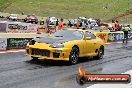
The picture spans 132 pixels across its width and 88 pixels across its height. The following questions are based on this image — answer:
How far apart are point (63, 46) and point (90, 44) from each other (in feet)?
7.18

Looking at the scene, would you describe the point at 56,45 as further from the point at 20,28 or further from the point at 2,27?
the point at 20,28

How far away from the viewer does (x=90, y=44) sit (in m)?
15.0

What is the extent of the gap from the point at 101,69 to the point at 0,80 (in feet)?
15.8

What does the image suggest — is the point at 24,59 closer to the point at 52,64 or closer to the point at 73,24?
the point at 52,64

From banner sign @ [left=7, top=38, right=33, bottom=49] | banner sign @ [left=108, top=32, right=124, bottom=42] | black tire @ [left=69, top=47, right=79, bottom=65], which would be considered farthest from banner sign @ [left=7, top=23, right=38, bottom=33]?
black tire @ [left=69, top=47, right=79, bottom=65]

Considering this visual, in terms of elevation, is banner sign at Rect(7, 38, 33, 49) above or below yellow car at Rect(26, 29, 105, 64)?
below

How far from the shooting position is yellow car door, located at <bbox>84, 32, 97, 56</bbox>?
14709mm

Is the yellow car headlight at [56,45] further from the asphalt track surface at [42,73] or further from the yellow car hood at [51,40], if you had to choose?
the asphalt track surface at [42,73]

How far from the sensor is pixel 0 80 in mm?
9141

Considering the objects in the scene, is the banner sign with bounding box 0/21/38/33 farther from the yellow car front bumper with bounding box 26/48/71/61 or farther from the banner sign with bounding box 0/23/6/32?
the yellow car front bumper with bounding box 26/48/71/61

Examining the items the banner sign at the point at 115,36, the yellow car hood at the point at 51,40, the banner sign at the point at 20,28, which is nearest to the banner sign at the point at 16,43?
the yellow car hood at the point at 51,40

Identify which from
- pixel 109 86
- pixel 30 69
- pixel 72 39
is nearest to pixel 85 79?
pixel 109 86

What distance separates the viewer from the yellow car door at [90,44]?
48.3 feet

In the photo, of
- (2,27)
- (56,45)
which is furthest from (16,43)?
(2,27)
